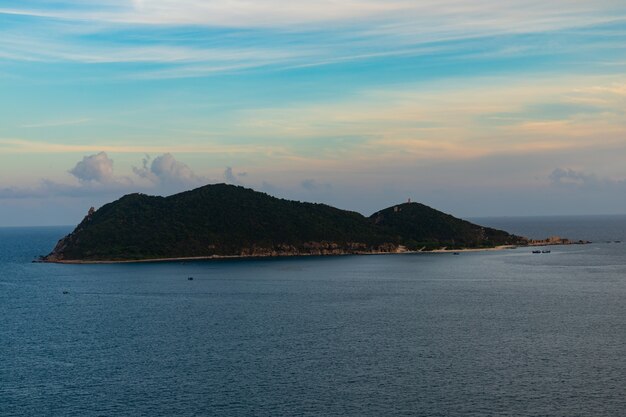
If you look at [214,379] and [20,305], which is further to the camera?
[20,305]

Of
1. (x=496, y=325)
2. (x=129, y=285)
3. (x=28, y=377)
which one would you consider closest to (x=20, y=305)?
(x=129, y=285)

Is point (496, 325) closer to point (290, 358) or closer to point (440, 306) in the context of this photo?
point (440, 306)

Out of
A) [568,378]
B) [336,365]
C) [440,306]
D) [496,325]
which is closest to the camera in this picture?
[568,378]

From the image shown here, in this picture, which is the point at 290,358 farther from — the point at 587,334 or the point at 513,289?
the point at 513,289

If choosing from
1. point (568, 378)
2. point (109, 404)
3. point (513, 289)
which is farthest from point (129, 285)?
point (568, 378)

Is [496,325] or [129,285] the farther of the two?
[129,285]

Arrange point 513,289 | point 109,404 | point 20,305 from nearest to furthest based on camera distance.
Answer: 1. point 109,404
2. point 20,305
3. point 513,289
